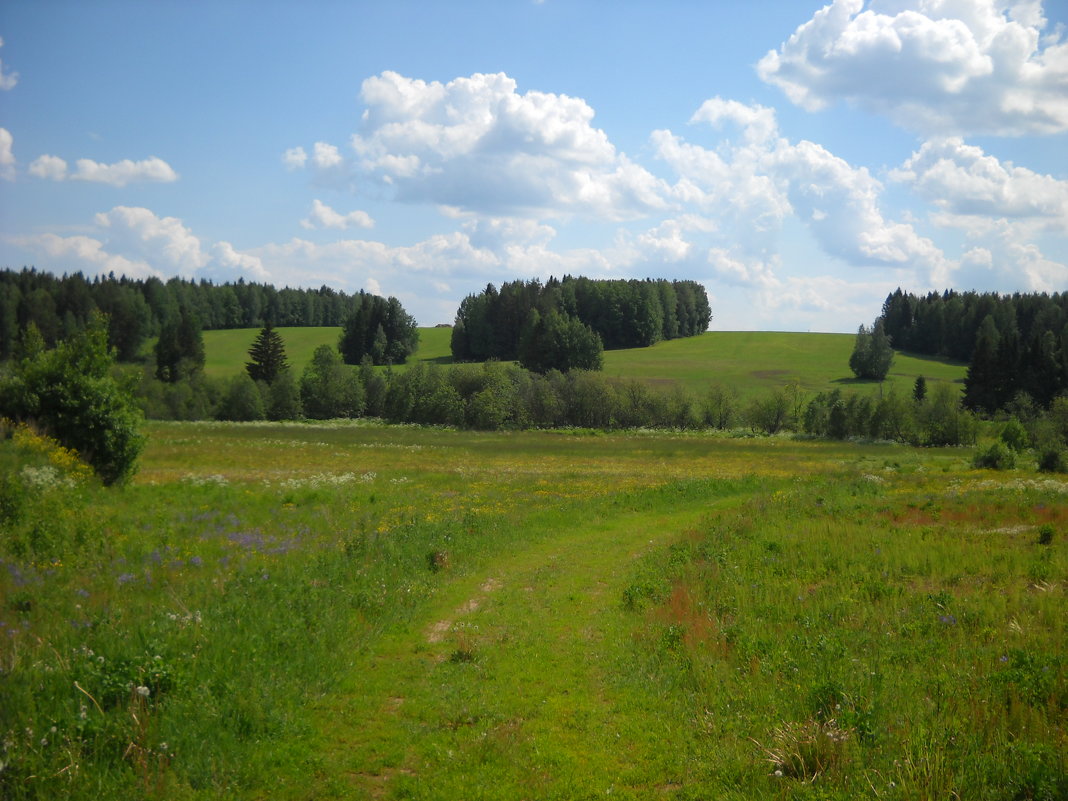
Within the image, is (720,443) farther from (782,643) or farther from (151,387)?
(151,387)

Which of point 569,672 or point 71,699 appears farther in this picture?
point 569,672

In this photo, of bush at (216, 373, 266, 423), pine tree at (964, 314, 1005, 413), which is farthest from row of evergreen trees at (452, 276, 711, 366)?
pine tree at (964, 314, 1005, 413)

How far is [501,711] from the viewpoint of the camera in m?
7.99

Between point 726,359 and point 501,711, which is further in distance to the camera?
point 726,359

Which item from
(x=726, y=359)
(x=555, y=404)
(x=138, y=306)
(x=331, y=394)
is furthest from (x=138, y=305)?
(x=726, y=359)

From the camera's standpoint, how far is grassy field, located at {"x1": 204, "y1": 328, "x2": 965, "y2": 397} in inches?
4555

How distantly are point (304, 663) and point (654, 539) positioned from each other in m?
11.9

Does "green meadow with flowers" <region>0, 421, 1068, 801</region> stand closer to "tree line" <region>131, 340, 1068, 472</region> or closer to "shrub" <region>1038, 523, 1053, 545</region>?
"shrub" <region>1038, 523, 1053, 545</region>

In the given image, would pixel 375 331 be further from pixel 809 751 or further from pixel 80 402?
pixel 809 751

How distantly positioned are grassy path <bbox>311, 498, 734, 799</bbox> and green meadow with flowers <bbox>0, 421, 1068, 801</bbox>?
0.04m

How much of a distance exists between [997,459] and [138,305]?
128 metres

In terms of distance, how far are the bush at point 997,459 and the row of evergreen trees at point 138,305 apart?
58.4 metres

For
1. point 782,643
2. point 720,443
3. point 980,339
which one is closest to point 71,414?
point 782,643

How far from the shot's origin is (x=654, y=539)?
19.1 meters
